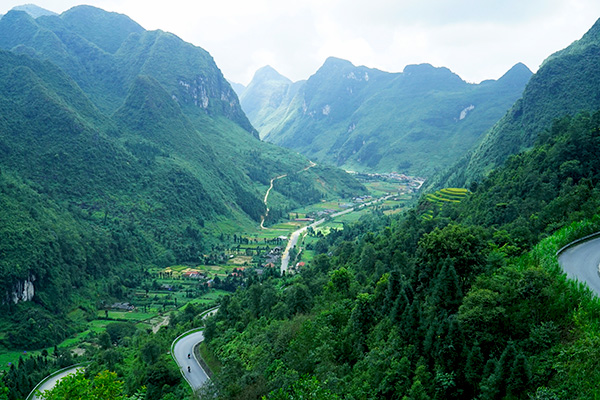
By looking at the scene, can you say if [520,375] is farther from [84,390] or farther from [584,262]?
[84,390]

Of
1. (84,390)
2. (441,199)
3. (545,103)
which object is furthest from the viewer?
(545,103)

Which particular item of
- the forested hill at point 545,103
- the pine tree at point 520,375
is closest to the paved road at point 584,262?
the pine tree at point 520,375

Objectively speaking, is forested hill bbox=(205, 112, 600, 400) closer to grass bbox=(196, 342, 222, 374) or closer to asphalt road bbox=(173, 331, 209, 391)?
grass bbox=(196, 342, 222, 374)

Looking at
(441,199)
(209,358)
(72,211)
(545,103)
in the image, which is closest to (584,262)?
(209,358)

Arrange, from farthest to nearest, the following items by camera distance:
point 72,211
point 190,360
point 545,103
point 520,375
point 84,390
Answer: point 72,211
point 545,103
point 190,360
point 84,390
point 520,375

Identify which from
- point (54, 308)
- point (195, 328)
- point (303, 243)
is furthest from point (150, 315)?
point (303, 243)

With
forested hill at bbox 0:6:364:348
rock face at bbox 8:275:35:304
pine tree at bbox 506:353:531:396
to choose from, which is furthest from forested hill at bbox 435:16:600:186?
rock face at bbox 8:275:35:304
